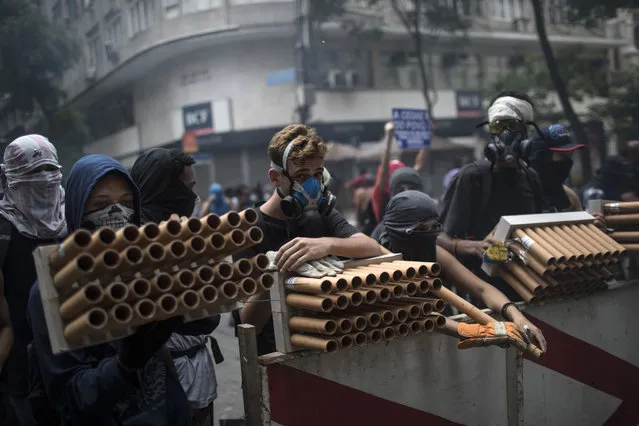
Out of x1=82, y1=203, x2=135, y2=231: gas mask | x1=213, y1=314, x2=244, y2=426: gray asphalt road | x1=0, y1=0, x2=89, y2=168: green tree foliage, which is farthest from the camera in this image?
x1=0, y1=0, x2=89, y2=168: green tree foliage

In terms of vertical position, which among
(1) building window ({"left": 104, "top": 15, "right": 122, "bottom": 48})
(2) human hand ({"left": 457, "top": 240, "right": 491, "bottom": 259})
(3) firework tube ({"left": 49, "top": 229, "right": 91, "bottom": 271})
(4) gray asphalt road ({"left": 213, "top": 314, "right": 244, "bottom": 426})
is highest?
(1) building window ({"left": 104, "top": 15, "right": 122, "bottom": 48})

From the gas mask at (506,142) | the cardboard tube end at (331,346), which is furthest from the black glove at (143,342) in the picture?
the gas mask at (506,142)

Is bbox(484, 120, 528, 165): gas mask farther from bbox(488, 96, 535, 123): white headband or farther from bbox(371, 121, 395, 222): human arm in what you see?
bbox(371, 121, 395, 222): human arm

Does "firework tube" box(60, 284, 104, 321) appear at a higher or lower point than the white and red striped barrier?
higher

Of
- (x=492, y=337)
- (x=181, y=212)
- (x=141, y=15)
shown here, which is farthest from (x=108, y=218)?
(x=141, y=15)

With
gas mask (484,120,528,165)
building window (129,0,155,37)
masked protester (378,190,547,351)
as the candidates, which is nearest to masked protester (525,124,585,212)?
gas mask (484,120,528,165)

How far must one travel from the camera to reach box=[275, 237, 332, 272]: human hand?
2.76 metres

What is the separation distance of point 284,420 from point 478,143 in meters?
32.1

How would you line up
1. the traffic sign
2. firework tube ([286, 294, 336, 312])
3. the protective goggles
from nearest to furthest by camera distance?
firework tube ([286, 294, 336, 312]), the protective goggles, the traffic sign

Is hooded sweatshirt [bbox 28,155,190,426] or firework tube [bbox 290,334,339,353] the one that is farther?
firework tube [bbox 290,334,339,353]

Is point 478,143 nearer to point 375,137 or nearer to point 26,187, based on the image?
point 375,137

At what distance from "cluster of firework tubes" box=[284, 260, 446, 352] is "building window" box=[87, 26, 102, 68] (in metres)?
7.99

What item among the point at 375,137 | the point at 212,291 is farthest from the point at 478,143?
the point at 212,291

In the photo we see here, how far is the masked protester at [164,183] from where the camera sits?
10.7 ft
